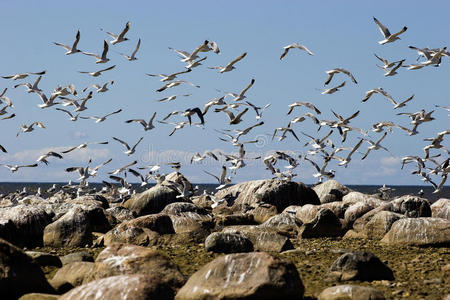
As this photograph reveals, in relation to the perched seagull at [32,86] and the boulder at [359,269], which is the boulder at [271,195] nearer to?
the perched seagull at [32,86]

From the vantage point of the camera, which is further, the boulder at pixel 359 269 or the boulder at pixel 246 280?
the boulder at pixel 359 269

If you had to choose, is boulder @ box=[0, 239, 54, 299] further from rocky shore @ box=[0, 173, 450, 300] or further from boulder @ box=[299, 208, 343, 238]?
boulder @ box=[299, 208, 343, 238]

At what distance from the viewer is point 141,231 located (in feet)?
58.5

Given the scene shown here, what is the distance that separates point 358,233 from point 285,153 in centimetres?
1035

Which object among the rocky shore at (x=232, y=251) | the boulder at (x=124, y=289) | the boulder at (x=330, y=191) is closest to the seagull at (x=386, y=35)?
the rocky shore at (x=232, y=251)

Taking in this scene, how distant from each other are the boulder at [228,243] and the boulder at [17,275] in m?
4.73

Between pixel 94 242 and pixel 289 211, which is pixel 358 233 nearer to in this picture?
pixel 289 211

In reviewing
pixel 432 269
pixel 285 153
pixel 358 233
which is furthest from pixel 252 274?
pixel 285 153

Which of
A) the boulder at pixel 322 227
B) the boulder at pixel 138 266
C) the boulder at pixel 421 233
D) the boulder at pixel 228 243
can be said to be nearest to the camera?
the boulder at pixel 138 266

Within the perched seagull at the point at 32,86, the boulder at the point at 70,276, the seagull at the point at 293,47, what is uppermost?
the seagull at the point at 293,47

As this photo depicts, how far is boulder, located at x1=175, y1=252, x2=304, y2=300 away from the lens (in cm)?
1042

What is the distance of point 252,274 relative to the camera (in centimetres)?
1057

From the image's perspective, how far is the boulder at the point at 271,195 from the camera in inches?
1057

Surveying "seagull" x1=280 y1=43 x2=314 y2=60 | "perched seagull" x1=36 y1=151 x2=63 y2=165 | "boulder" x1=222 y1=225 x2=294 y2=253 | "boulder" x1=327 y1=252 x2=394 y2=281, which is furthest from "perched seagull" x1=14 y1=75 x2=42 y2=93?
"boulder" x1=327 y1=252 x2=394 y2=281
